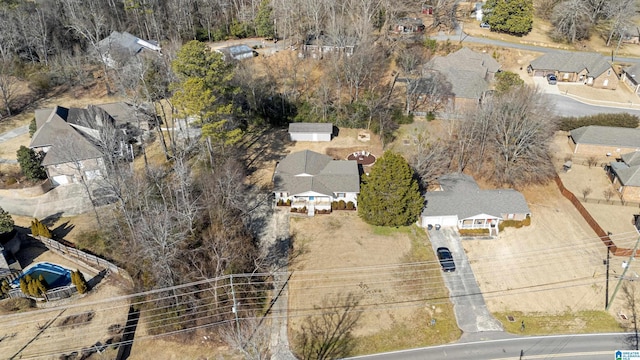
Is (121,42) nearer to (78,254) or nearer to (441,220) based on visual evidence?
(78,254)

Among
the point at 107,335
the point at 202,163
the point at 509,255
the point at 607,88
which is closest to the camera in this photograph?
the point at 107,335

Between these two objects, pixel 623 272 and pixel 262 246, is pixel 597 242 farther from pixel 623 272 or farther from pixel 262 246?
pixel 262 246

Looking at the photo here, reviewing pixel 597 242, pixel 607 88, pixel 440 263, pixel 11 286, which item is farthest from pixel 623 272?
pixel 11 286

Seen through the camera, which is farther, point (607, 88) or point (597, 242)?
point (607, 88)

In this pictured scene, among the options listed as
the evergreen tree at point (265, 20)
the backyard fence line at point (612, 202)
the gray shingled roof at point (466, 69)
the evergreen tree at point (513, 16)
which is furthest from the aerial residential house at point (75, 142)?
the evergreen tree at point (513, 16)

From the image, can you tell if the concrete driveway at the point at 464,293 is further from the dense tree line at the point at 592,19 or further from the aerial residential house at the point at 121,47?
the dense tree line at the point at 592,19

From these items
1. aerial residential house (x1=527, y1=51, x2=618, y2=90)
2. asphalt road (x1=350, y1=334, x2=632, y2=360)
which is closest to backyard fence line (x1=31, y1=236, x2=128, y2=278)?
asphalt road (x1=350, y1=334, x2=632, y2=360)

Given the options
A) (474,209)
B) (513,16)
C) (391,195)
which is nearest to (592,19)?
(513,16)
